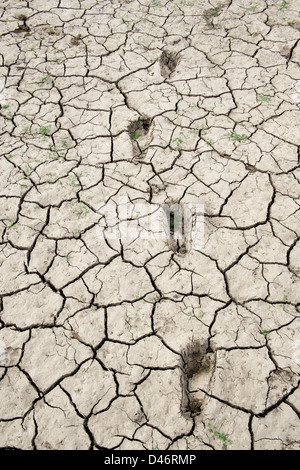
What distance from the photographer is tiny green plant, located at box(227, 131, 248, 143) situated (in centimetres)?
279

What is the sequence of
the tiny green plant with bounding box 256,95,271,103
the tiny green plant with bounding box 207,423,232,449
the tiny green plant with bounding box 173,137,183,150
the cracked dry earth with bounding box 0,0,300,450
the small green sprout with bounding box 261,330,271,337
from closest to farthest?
the tiny green plant with bounding box 207,423,232,449 < the cracked dry earth with bounding box 0,0,300,450 < the small green sprout with bounding box 261,330,271,337 < the tiny green plant with bounding box 173,137,183,150 < the tiny green plant with bounding box 256,95,271,103

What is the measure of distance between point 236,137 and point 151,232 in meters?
1.12

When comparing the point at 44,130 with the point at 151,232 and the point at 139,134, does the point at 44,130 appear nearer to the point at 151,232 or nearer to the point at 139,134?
the point at 139,134

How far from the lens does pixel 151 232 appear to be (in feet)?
7.77

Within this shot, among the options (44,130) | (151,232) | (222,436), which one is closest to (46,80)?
(44,130)

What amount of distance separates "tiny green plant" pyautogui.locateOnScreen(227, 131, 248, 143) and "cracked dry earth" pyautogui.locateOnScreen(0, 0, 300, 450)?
0.13ft

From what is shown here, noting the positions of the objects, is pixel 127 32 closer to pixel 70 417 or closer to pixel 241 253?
pixel 241 253

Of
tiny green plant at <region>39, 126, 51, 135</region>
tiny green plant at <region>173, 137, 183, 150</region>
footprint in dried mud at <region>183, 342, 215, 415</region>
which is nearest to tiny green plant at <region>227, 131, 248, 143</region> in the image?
tiny green plant at <region>173, 137, 183, 150</region>

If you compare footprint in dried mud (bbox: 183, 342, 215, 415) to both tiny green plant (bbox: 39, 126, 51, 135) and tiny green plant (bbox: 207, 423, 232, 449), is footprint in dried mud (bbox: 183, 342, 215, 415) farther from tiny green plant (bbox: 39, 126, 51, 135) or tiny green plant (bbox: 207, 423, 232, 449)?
tiny green plant (bbox: 39, 126, 51, 135)

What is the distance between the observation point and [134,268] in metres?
2.22

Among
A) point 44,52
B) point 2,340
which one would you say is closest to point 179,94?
point 44,52

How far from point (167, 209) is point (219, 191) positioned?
0.41 metres

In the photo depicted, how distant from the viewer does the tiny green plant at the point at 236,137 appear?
9.14ft

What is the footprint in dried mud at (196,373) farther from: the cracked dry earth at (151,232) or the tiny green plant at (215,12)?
the tiny green plant at (215,12)
